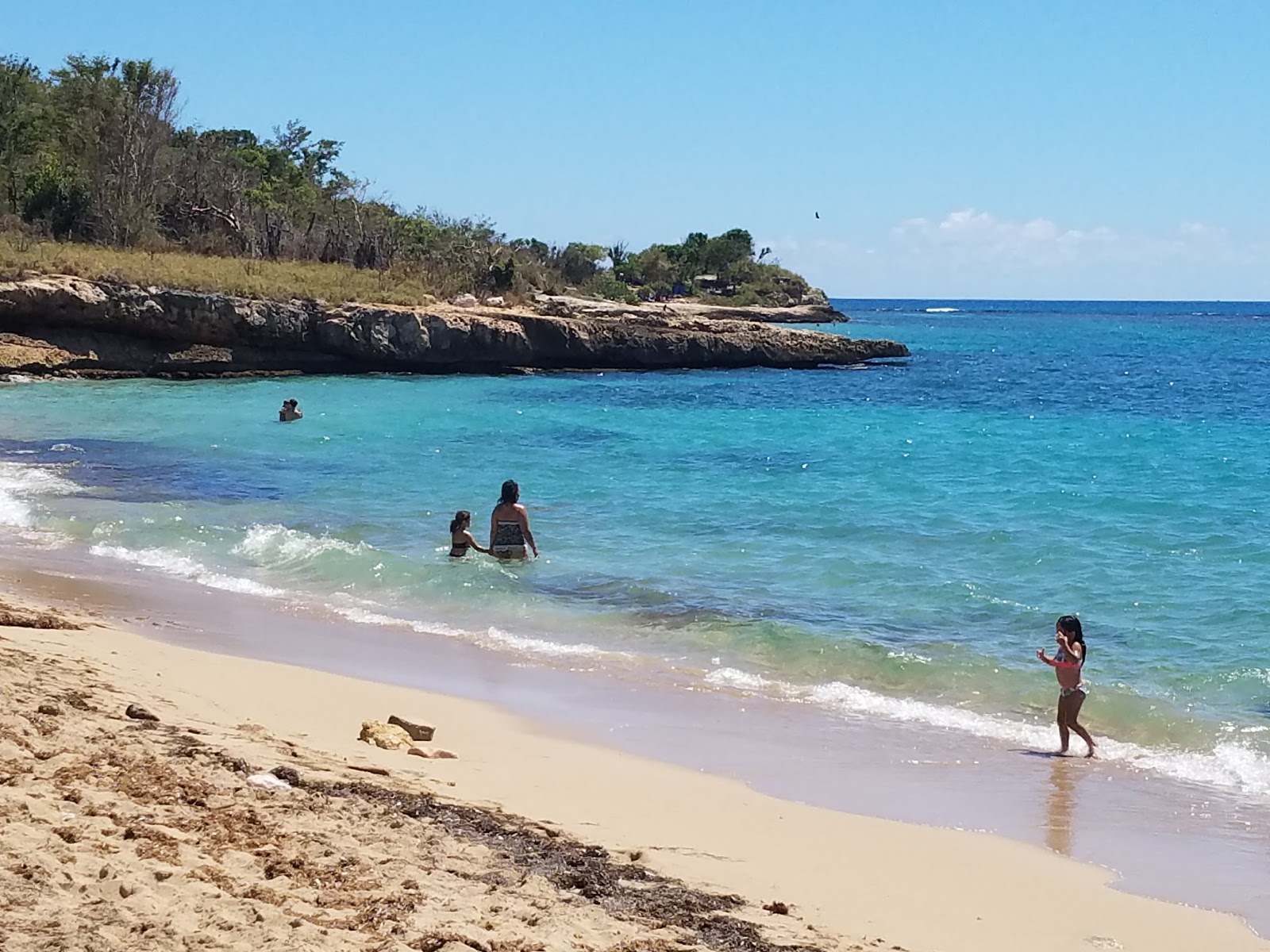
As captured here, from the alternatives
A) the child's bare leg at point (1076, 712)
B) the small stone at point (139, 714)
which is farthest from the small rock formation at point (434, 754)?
the child's bare leg at point (1076, 712)

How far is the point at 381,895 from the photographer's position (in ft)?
15.9

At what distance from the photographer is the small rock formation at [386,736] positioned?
24.5 ft

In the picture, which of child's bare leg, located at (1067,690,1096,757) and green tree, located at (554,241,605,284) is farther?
green tree, located at (554,241,605,284)

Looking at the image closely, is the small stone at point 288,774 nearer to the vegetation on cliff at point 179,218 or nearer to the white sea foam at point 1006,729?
the white sea foam at point 1006,729

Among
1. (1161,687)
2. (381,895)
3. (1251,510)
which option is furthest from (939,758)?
(1251,510)

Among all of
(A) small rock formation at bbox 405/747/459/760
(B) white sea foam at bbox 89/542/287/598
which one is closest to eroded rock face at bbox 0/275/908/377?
(B) white sea foam at bbox 89/542/287/598

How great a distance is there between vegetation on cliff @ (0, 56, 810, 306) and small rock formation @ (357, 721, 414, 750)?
3181cm

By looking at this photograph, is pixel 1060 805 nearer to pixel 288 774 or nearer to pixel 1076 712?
pixel 1076 712

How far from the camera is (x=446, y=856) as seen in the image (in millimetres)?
5414

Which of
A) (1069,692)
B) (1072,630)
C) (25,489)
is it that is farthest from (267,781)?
(25,489)

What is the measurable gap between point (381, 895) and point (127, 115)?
4833cm

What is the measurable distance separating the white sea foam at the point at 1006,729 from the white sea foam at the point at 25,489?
1046 cm

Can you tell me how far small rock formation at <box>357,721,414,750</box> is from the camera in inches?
294

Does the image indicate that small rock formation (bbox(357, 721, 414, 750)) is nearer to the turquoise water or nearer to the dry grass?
the turquoise water
